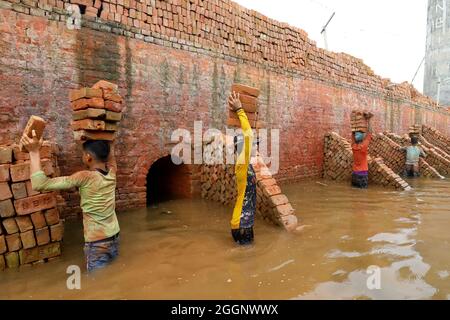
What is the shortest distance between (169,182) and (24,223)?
430cm

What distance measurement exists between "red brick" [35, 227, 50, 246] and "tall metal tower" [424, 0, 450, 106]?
132 ft

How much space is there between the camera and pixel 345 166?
391 inches

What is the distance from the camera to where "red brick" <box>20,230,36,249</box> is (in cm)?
335

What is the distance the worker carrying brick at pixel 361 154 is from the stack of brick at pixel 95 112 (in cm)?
689

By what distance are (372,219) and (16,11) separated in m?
6.61

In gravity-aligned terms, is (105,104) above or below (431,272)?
above

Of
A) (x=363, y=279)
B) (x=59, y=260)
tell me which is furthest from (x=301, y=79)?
(x=59, y=260)

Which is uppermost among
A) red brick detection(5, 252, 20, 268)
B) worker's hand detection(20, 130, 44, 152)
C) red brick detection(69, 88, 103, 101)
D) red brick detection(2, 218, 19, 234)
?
red brick detection(69, 88, 103, 101)

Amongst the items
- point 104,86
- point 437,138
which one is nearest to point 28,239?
point 104,86

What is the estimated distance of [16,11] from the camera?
4.71 metres

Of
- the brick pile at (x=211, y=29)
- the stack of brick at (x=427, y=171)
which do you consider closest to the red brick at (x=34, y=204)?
the brick pile at (x=211, y=29)

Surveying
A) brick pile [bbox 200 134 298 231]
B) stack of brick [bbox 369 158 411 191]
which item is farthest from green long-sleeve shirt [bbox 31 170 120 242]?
stack of brick [bbox 369 158 411 191]

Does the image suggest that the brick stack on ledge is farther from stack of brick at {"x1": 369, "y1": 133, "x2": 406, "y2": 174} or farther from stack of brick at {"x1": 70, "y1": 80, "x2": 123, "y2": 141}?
stack of brick at {"x1": 70, "y1": 80, "x2": 123, "y2": 141}
